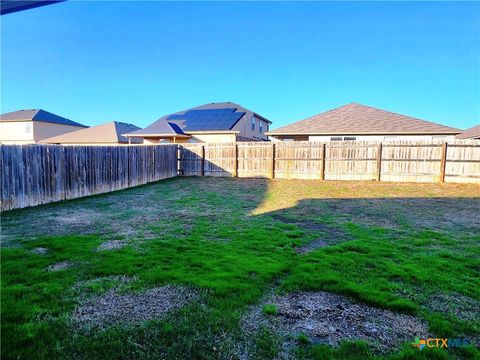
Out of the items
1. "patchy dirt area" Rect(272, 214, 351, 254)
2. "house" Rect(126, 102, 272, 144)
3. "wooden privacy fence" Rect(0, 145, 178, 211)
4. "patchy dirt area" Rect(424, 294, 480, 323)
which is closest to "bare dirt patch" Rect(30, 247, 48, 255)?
"wooden privacy fence" Rect(0, 145, 178, 211)

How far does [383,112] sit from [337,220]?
15.9 meters

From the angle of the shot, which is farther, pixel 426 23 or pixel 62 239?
pixel 426 23

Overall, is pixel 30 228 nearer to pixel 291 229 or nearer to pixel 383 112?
pixel 291 229

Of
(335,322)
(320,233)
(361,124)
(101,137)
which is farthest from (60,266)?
(101,137)

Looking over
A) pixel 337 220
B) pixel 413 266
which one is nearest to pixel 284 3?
pixel 337 220

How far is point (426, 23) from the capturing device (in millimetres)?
13344

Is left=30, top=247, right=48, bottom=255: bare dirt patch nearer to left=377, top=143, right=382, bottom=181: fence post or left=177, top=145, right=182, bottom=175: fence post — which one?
left=177, top=145, right=182, bottom=175: fence post

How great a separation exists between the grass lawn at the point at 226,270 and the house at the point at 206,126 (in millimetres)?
16427

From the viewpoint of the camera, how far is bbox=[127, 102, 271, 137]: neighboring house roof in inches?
962

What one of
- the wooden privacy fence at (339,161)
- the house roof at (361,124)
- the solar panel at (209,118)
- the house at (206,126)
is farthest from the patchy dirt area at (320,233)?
the solar panel at (209,118)

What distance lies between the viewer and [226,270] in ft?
12.5

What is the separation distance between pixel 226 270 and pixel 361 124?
17451 millimetres

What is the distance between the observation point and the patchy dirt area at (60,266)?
3.81 m

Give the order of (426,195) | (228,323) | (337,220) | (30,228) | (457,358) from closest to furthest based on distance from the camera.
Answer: (457,358), (228,323), (30,228), (337,220), (426,195)
